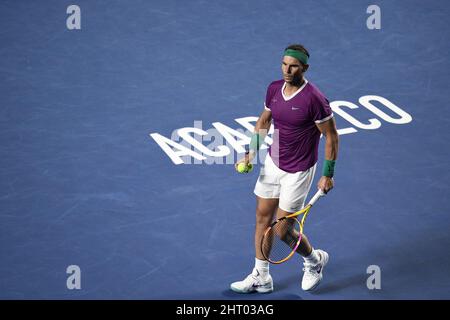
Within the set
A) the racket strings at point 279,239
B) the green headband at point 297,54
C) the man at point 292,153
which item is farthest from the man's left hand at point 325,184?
the green headband at point 297,54

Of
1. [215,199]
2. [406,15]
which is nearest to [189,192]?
[215,199]

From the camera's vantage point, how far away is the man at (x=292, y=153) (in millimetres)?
7547

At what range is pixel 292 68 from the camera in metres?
7.50

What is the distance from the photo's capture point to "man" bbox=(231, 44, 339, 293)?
24.8 ft

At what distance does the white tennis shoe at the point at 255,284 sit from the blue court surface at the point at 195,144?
9cm

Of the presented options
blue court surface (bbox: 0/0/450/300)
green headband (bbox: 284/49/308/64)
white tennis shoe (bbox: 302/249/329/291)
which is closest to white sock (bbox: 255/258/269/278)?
blue court surface (bbox: 0/0/450/300)

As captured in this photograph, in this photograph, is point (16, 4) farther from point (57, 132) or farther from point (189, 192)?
point (189, 192)

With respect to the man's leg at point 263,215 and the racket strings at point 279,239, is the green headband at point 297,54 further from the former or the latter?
the racket strings at point 279,239

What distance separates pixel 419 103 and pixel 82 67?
4.64 metres

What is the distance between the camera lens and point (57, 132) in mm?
10641

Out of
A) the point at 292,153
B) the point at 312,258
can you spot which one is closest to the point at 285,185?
the point at 292,153

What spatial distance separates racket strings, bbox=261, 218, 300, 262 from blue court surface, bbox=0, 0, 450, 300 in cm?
38

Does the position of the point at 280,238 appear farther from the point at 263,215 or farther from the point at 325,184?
the point at 325,184

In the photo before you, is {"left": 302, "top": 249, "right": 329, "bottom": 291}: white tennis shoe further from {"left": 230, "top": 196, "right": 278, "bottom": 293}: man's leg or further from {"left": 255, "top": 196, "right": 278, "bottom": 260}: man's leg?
{"left": 255, "top": 196, "right": 278, "bottom": 260}: man's leg
